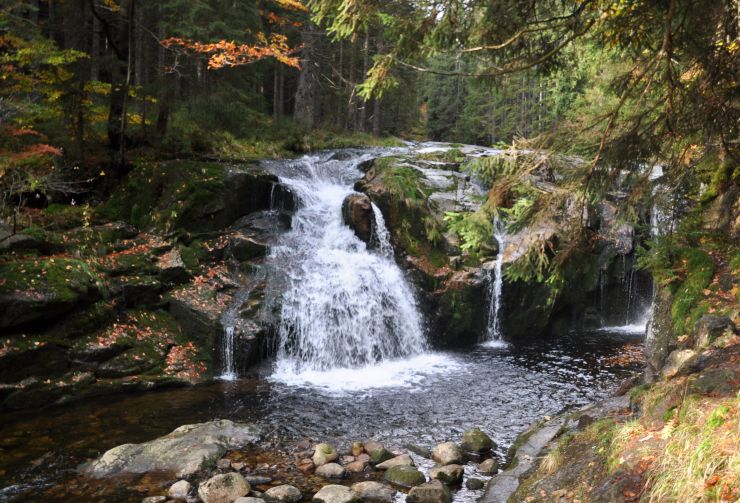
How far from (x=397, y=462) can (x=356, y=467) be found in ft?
1.95

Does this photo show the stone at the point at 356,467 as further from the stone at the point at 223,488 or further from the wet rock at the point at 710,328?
the wet rock at the point at 710,328

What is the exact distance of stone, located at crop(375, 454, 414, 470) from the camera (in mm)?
7531

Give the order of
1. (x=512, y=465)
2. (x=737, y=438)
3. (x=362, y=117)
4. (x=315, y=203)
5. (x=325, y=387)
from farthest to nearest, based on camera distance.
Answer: (x=362, y=117)
(x=315, y=203)
(x=325, y=387)
(x=512, y=465)
(x=737, y=438)

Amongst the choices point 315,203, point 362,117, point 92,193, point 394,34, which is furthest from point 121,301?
point 362,117

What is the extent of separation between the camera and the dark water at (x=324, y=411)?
25.1 ft

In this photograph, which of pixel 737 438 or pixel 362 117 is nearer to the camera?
pixel 737 438

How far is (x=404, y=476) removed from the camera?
7.14 metres

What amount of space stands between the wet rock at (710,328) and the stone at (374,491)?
14.6 feet

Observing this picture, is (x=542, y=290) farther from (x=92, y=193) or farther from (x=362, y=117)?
(x=362, y=117)

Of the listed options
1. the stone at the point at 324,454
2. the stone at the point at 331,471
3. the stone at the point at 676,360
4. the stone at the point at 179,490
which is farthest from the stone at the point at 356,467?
the stone at the point at 676,360

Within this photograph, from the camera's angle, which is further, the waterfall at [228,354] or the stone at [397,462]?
the waterfall at [228,354]

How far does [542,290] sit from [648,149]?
946cm

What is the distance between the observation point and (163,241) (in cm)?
1318

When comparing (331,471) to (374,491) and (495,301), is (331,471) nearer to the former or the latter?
(374,491)
